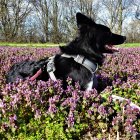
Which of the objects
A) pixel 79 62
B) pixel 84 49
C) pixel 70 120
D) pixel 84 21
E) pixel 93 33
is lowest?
pixel 70 120

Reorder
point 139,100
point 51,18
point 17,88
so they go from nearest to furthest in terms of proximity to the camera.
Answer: point 17,88
point 139,100
point 51,18

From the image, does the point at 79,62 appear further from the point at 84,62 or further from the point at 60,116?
the point at 60,116

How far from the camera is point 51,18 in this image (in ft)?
194

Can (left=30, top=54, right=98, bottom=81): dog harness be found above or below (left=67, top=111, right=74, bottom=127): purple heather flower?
above

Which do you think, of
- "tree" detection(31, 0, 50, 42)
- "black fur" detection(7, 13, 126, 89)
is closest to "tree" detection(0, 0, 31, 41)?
"tree" detection(31, 0, 50, 42)

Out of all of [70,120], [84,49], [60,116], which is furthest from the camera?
[84,49]

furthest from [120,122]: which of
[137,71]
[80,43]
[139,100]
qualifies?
[137,71]

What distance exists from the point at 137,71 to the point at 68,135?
4163 millimetres

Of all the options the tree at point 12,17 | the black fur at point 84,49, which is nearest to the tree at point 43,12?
the tree at point 12,17

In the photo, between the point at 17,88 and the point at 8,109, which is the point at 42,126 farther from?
the point at 17,88

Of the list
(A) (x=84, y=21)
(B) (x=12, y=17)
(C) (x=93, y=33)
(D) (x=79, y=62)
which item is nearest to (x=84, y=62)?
(D) (x=79, y=62)

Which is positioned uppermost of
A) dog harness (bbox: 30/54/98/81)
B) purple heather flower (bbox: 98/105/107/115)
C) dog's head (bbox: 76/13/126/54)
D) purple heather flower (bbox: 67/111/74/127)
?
dog's head (bbox: 76/13/126/54)

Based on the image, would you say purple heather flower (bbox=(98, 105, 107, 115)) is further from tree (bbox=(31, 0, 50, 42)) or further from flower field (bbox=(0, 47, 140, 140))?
tree (bbox=(31, 0, 50, 42))

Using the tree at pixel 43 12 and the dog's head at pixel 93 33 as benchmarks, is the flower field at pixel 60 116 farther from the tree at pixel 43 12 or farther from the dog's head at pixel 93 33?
the tree at pixel 43 12
